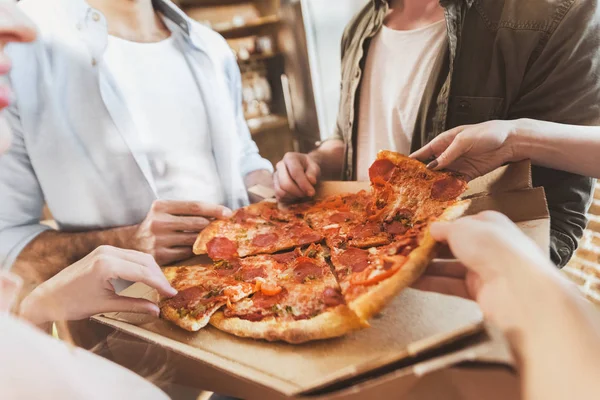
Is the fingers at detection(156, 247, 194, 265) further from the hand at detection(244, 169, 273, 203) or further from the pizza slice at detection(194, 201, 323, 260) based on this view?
the hand at detection(244, 169, 273, 203)

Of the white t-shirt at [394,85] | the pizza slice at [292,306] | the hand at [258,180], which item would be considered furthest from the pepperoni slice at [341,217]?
the hand at [258,180]

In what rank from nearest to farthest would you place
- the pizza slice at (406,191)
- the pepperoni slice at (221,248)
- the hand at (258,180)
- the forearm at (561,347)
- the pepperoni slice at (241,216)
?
the forearm at (561,347) → the pizza slice at (406,191) → the pepperoni slice at (221,248) → the pepperoni slice at (241,216) → the hand at (258,180)

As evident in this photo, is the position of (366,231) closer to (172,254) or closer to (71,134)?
(172,254)

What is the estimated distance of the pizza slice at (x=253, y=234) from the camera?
146 centimetres

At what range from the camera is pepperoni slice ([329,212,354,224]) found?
1.50m

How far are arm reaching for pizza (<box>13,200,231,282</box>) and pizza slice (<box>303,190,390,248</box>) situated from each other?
377mm

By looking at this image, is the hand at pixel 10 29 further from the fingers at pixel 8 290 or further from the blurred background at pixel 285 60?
the blurred background at pixel 285 60

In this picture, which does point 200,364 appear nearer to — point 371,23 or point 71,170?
point 71,170

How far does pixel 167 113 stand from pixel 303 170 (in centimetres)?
60

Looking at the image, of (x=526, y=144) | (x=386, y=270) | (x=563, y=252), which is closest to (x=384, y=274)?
(x=386, y=270)

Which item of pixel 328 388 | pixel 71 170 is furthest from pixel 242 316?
pixel 71 170

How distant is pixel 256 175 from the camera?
1728 mm

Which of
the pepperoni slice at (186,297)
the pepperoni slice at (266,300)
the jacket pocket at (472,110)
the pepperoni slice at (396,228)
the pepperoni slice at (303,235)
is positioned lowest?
the pepperoni slice at (303,235)

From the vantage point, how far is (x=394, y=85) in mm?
1449
